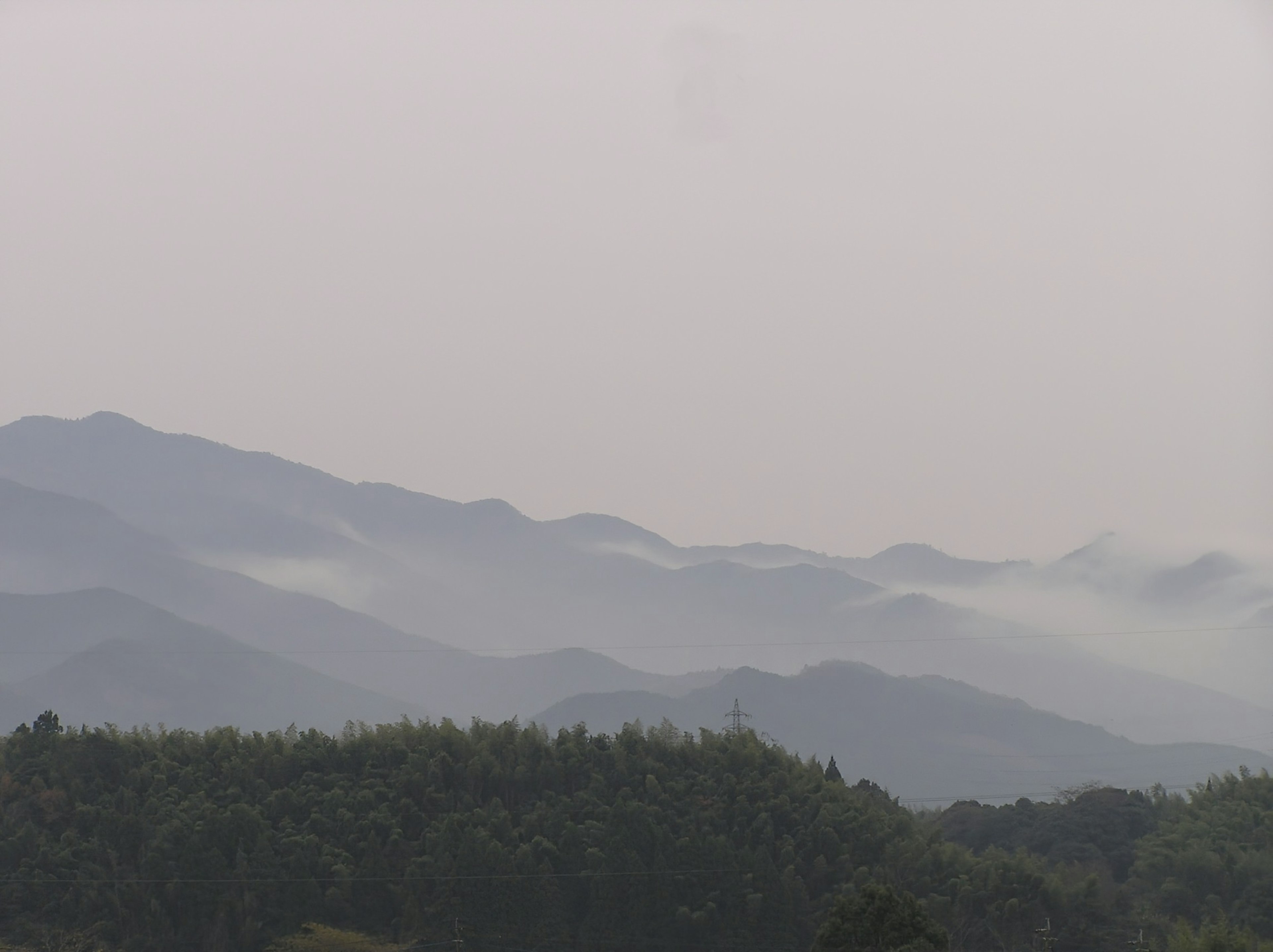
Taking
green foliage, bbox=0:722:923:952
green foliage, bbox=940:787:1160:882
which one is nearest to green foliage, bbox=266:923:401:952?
green foliage, bbox=0:722:923:952

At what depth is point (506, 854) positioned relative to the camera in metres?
63.3

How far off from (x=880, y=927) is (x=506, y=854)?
25677 millimetres

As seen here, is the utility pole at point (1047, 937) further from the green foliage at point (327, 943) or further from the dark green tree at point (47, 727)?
the dark green tree at point (47, 727)

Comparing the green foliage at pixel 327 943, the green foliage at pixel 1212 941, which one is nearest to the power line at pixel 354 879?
the green foliage at pixel 327 943

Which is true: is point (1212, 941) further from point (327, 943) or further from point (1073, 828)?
point (327, 943)

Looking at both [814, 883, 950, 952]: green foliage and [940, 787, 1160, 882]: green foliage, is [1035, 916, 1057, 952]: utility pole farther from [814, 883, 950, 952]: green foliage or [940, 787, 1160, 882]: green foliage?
[814, 883, 950, 952]: green foliage

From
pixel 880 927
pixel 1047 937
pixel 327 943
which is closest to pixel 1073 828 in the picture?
pixel 1047 937

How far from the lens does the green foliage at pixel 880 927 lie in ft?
137

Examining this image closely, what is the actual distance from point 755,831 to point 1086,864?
24319 millimetres

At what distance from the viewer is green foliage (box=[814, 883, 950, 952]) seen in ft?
137

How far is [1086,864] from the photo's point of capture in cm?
7794

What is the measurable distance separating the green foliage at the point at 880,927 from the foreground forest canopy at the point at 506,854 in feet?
59.1

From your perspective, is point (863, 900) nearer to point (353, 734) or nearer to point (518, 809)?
point (518, 809)

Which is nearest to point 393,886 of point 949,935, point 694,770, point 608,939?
point 608,939
